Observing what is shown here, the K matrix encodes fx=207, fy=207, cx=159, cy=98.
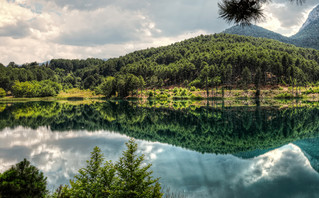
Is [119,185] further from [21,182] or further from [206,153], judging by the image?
[206,153]

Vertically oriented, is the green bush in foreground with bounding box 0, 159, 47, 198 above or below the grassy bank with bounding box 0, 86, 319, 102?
above

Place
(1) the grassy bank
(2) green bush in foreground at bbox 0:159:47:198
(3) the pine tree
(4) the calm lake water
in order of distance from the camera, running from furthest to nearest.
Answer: (1) the grassy bank, (4) the calm lake water, (3) the pine tree, (2) green bush in foreground at bbox 0:159:47:198

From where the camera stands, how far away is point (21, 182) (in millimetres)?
6844

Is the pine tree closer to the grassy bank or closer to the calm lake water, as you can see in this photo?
the calm lake water

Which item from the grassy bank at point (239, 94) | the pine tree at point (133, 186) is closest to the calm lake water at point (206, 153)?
the pine tree at point (133, 186)

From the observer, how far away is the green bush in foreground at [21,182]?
6539 millimetres

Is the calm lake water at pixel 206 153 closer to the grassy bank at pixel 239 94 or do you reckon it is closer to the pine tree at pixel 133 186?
the pine tree at pixel 133 186

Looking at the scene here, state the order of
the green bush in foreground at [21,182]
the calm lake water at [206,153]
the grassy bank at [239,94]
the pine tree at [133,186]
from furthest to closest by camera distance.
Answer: the grassy bank at [239,94]
the calm lake water at [206,153]
the pine tree at [133,186]
the green bush in foreground at [21,182]

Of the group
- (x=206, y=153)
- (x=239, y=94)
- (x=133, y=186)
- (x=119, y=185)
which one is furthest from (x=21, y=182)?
(x=239, y=94)

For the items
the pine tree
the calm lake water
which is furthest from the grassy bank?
the pine tree

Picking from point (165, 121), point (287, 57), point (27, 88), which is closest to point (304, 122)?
point (165, 121)

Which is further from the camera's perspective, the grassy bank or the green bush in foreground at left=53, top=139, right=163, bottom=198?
the grassy bank

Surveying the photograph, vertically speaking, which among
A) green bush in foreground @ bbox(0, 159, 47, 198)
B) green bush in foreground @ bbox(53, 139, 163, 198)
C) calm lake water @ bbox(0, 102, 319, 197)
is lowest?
calm lake water @ bbox(0, 102, 319, 197)

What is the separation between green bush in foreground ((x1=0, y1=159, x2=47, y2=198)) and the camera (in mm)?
6539
